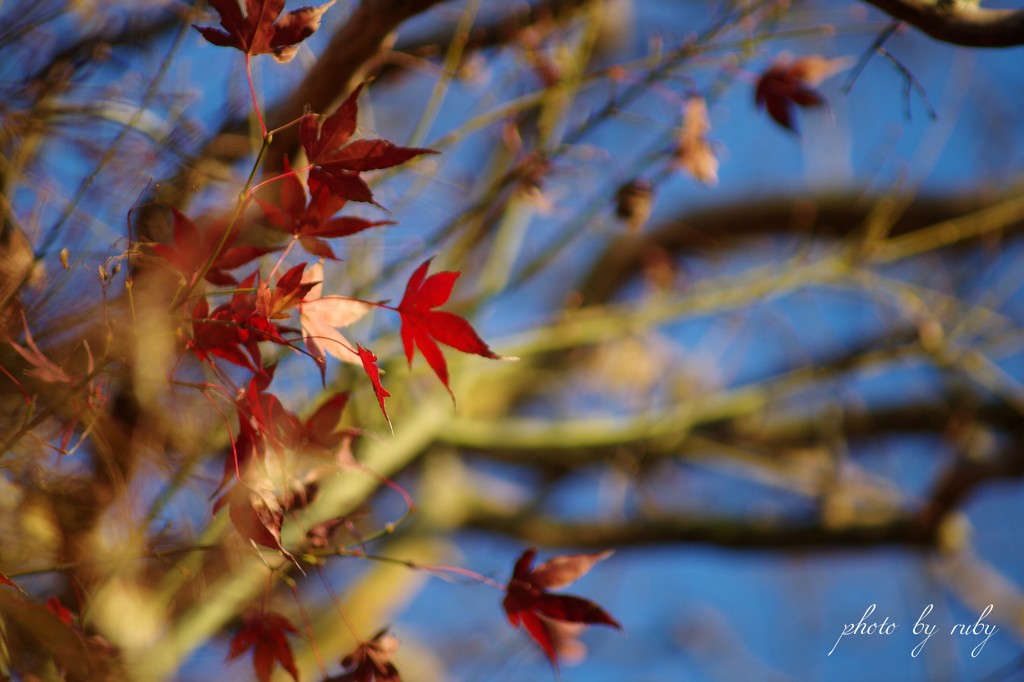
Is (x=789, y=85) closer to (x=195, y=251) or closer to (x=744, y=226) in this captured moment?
(x=195, y=251)

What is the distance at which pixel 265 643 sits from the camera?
31.9 inches

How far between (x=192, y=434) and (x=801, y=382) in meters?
1.42

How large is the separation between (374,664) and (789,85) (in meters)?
0.95

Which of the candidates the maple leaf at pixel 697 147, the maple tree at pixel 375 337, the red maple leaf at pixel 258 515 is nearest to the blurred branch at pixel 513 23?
the maple tree at pixel 375 337

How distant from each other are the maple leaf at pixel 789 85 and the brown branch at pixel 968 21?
276 mm

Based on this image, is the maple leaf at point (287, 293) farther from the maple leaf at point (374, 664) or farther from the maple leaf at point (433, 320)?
the maple leaf at point (374, 664)

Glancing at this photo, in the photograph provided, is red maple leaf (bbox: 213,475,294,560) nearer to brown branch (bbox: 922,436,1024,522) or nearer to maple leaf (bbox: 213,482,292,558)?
maple leaf (bbox: 213,482,292,558)

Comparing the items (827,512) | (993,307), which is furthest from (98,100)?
(993,307)

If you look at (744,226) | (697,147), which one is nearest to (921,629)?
(697,147)

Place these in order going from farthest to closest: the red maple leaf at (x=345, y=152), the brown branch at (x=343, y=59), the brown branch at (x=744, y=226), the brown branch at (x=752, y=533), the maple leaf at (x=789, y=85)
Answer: the brown branch at (x=744, y=226), the brown branch at (x=752, y=533), the maple leaf at (x=789, y=85), the brown branch at (x=343, y=59), the red maple leaf at (x=345, y=152)

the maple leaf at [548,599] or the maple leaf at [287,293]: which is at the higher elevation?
the maple leaf at [287,293]

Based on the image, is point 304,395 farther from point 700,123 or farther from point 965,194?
point 965,194

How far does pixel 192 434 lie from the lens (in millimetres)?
1229

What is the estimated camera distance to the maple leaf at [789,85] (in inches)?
43.0
